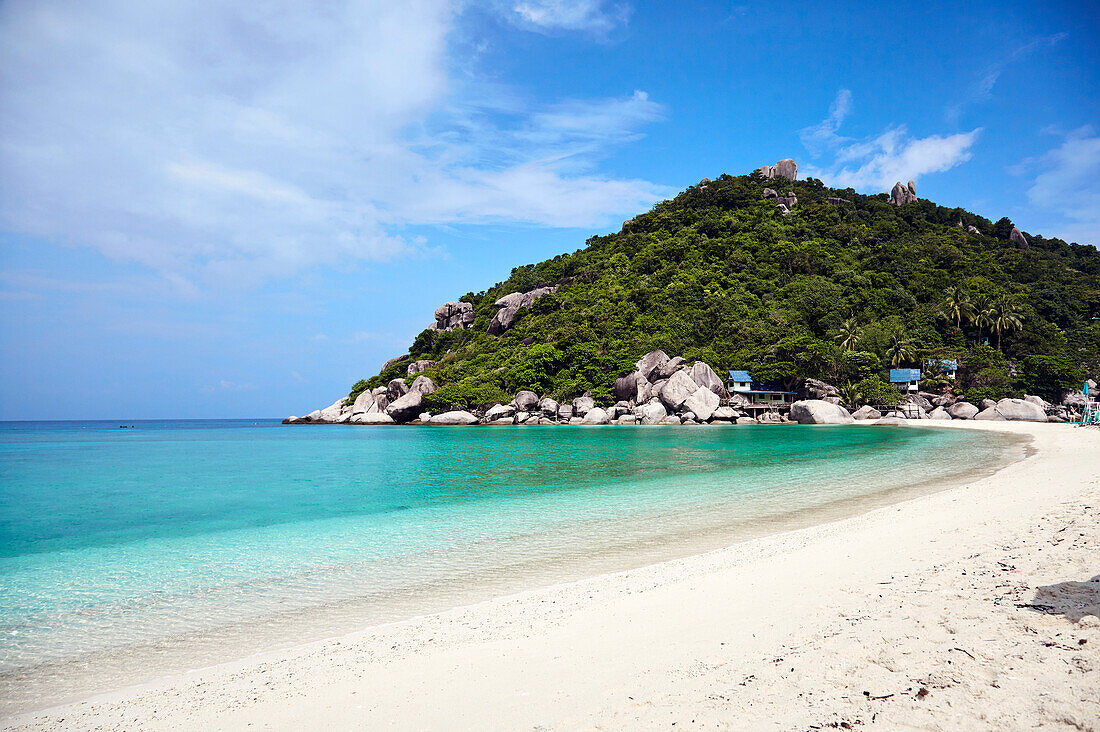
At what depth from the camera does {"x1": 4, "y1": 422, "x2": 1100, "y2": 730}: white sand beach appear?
274 centimetres

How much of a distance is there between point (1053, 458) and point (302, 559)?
20.0 meters

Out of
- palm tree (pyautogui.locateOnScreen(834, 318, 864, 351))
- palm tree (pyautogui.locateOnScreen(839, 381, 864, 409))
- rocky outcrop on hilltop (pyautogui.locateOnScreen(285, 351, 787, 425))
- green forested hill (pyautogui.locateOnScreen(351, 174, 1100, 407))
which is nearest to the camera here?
rocky outcrop on hilltop (pyautogui.locateOnScreen(285, 351, 787, 425))

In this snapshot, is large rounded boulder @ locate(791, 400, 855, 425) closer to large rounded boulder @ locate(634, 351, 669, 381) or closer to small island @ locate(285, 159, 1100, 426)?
small island @ locate(285, 159, 1100, 426)

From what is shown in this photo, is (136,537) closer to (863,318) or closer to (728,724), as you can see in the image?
(728,724)

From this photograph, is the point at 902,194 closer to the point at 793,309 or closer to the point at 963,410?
the point at 793,309

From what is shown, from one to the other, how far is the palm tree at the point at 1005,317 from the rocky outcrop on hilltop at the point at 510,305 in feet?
153

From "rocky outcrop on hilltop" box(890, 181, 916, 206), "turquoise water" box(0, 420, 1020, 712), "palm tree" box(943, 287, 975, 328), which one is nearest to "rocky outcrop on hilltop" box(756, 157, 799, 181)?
"rocky outcrop on hilltop" box(890, 181, 916, 206)

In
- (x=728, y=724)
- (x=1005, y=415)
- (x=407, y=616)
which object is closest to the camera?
(x=728, y=724)

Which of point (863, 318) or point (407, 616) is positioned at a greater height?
point (863, 318)

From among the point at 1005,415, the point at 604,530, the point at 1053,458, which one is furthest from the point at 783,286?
the point at 604,530

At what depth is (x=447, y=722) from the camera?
300 cm

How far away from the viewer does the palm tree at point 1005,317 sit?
5028 centimetres

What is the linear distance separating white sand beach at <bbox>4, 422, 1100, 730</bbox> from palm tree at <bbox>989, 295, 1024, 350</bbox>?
58059 mm

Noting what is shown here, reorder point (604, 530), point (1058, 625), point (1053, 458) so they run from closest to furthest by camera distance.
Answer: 1. point (1058, 625)
2. point (604, 530)
3. point (1053, 458)
